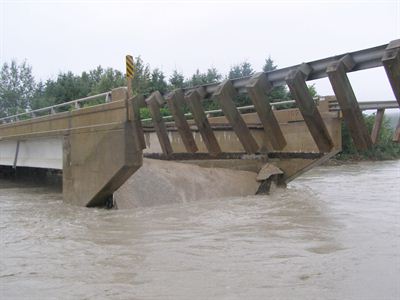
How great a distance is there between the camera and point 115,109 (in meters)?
11.0

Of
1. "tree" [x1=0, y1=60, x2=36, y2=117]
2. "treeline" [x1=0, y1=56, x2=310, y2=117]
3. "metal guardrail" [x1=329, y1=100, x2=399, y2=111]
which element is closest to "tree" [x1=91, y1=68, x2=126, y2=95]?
"treeline" [x1=0, y1=56, x2=310, y2=117]

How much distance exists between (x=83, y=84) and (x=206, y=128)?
1721 inches

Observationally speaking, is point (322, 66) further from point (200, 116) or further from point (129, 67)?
point (129, 67)

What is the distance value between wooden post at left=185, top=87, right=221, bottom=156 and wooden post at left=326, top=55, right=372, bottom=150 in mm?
3864

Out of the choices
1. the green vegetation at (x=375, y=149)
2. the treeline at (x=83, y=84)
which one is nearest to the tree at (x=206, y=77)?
the treeline at (x=83, y=84)

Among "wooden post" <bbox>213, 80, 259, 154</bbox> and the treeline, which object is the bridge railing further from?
the treeline

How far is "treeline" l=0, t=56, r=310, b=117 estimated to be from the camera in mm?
46844

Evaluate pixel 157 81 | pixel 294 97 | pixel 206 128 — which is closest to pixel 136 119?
pixel 206 128

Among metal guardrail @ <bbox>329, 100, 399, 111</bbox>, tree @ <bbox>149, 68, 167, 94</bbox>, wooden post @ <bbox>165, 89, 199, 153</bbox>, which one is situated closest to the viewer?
metal guardrail @ <bbox>329, 100, 399, 111</bbox>

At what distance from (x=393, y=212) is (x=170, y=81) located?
38.9 m

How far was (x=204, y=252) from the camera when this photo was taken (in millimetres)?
7039

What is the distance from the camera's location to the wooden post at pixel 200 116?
12094mm

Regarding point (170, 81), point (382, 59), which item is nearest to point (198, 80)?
point (170, 81)

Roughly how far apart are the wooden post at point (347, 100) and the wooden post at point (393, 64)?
3.42 ft
